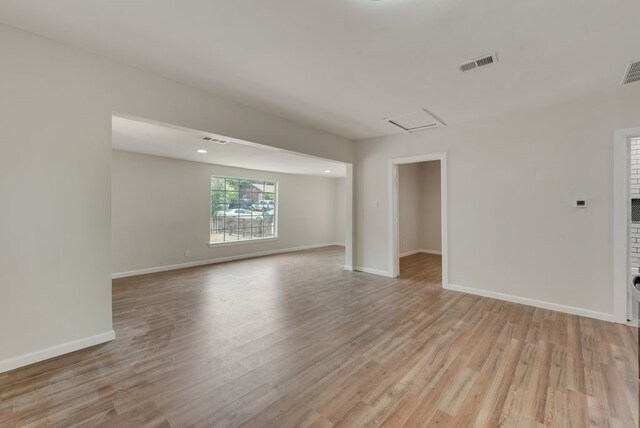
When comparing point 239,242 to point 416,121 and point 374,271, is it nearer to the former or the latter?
point 374,271

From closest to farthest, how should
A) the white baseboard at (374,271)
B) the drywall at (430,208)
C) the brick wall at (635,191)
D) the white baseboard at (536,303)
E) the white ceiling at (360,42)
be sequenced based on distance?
1. the white ceiling at (360,42)
2. the white baseboard at (536,303)
3. the brick wall at (635,191)
4. the white baseboard at (374,271)
5. the drywall at (430,208)

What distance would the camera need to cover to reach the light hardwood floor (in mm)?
1702

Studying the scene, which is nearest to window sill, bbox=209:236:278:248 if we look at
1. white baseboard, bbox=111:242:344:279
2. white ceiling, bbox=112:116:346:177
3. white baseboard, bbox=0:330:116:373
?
white baseboard, bbox=111:242:344:279

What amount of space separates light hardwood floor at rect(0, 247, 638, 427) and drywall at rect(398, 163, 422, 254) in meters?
3.84

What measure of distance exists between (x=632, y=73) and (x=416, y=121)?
2.18 m

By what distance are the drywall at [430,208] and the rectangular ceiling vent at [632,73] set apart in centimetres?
499

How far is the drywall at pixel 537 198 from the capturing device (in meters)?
3.16

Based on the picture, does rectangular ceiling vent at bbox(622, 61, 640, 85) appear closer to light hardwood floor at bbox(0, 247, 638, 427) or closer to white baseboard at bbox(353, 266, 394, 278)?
light hardwood floor at bbox(0, 247, 638, 427)

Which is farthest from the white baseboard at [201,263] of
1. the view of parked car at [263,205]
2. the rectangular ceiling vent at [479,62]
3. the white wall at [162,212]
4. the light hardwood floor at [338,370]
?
the rectangular ceiling vent at [479,62]

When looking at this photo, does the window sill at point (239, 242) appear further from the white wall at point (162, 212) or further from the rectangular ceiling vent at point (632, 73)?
the rectangular ceiling vent at point (632, 73)

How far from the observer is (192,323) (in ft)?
10.1

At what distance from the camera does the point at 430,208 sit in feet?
26.3

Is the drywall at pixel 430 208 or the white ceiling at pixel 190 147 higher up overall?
the white ceiling at pixel 190 147

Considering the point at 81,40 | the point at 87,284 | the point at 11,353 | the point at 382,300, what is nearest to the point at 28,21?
the point at 81,40
